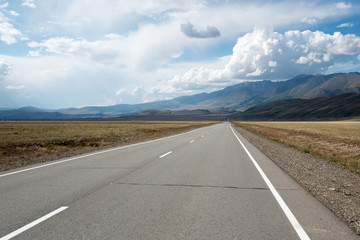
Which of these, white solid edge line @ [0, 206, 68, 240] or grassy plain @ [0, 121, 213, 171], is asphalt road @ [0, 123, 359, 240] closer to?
white solid edge line @ [0, 206, 68, 240]

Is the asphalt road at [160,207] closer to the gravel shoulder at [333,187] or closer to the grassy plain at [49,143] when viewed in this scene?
the gravel shoulder at [333,187]

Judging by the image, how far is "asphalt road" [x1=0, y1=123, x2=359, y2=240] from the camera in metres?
4.24

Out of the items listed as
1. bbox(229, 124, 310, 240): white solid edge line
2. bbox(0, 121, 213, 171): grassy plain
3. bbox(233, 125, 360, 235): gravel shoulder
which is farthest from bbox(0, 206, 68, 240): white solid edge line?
bbox(0, 121, 213, 171): grassy plain

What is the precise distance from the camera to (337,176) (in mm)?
8945

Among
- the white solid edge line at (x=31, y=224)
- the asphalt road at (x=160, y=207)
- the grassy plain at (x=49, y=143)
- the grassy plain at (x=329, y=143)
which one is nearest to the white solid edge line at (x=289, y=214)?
the asphalt road at (x=160, y=207)

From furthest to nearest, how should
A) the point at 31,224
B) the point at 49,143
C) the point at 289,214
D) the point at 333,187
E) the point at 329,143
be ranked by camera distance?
the point at 329,143 < the point at 49,143 < the point at 333,187 < the point at 289,214 < the point at 31,224

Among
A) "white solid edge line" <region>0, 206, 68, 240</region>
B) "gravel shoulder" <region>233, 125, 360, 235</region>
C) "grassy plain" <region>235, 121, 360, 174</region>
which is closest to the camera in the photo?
"white solid edge line" <region>0, 206, 68, 240</region>

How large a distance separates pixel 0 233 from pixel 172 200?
312 centimetres

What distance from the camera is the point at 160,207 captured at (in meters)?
5.40

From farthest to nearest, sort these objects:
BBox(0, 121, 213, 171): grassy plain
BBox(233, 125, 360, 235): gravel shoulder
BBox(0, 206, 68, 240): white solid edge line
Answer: BBox(0, 121, 213, 171): grassy plain, BBox(233, 125, 360, 235): gravel shoulder, BBox(0, 206, 68, 240): white solid edge line

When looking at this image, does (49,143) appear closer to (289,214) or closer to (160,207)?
(160,207)

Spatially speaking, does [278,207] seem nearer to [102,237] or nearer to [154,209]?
[154,209]

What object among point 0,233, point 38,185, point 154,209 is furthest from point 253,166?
point 0,233

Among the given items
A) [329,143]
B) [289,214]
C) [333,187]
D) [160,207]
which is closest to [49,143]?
[160,207]
